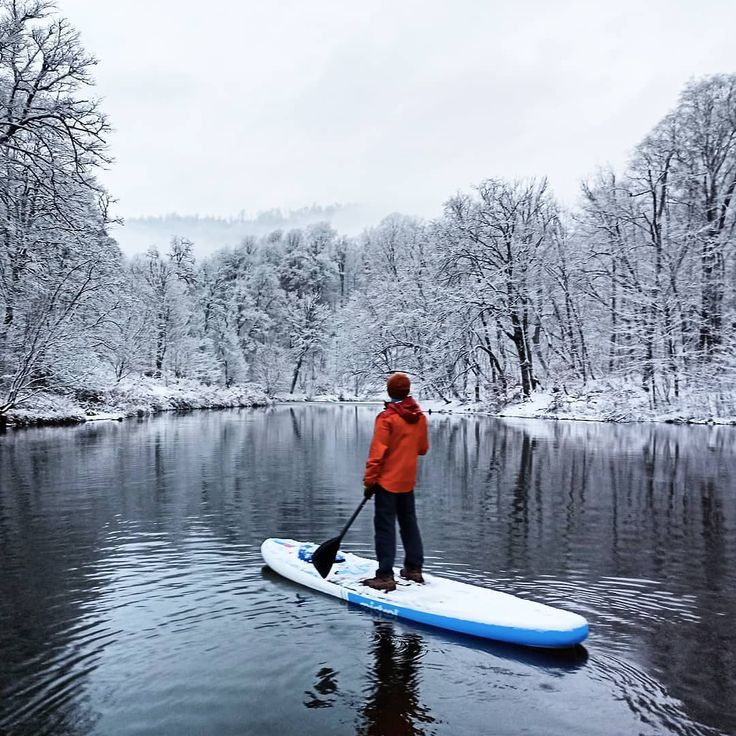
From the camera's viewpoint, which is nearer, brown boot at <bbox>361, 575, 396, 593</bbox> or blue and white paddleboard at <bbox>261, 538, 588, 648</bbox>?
blue and white paddleboard at <bbox>261, 538, 588, 648</bbox>

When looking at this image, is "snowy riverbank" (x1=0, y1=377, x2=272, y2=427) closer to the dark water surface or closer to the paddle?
the dark water surface

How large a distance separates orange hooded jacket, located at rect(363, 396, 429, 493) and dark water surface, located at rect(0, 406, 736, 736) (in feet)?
4.16

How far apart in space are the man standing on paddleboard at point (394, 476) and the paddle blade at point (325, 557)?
47 cm

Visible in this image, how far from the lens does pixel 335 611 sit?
6152 mm

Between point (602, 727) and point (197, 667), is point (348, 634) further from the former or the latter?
point (602, 727)

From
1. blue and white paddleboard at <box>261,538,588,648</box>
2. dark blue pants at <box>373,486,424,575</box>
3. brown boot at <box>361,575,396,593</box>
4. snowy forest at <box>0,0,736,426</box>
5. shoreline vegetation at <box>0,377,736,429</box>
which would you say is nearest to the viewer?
blue and white paddleboard at <box>261,538,588,648</box>

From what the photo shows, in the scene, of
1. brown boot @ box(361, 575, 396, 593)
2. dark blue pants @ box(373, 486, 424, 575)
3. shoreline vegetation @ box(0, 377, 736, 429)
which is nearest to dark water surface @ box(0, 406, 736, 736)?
brown boot @ box(361, 575, 396, 593)

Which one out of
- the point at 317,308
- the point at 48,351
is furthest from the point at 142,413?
the point at 317,308

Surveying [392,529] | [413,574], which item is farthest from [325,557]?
[413,574]

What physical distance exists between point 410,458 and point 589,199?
36.3 m

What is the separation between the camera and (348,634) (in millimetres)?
5566

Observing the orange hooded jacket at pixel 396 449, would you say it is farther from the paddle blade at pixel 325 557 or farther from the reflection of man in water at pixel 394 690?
the reflection of man in water at pixel 394 690

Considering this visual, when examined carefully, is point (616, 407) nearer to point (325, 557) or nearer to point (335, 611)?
point (325, 557)

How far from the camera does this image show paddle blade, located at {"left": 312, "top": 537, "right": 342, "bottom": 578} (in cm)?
671
